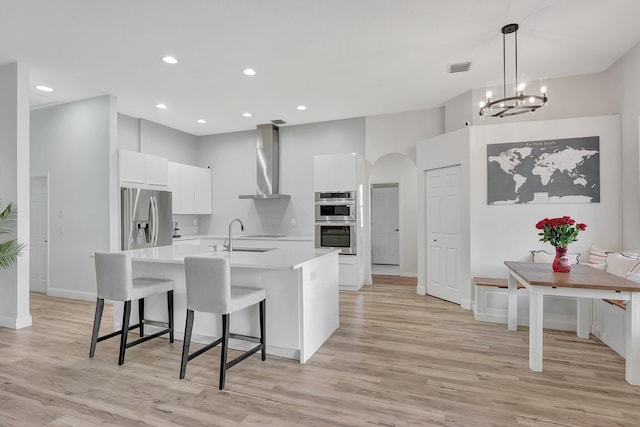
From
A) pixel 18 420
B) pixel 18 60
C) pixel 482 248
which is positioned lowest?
pixel 18 420

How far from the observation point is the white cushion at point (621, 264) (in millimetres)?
3034

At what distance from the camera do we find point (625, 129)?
3.73 m

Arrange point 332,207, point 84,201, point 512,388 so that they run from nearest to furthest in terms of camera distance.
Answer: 1. point 512,388
2. point 84,201
3. point 332,207

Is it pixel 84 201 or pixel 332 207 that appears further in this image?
pixel 332 207

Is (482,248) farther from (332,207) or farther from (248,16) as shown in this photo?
(248,16)

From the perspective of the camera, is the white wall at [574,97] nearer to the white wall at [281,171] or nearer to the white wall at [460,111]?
the white wall at [460,111]

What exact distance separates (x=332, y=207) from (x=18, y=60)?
4.31 m

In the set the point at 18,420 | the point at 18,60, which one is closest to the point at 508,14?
the point at 18,420

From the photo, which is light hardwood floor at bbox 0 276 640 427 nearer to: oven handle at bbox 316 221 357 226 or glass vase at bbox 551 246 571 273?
glass vase at bbox 551 246 571 273

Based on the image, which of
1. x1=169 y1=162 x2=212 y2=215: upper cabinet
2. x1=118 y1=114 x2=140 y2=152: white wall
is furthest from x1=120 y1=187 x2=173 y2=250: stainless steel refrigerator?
x1=118 y1=114 x2=140 y2=152: white wall

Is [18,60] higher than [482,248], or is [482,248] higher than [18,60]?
[18,60]

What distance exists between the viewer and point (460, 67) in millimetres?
3932

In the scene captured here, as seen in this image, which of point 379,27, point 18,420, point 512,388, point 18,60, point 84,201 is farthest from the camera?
point 84,201

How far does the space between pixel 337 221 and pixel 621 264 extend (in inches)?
138
